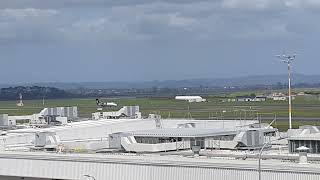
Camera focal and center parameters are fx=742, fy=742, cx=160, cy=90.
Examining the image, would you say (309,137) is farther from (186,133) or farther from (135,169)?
(135,169)

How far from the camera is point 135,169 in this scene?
181 ft

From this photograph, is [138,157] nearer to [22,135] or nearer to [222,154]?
[222,154]

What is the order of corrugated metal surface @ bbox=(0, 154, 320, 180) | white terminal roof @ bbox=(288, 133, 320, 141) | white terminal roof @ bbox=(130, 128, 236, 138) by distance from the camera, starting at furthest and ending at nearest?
white terminal roof @ bbox=(130, 128, 236, 138), white terminal roof @ bbox=(288, 133, 320, 141), corrugated metal surface @ bbox=(0, 154, 320, 180)

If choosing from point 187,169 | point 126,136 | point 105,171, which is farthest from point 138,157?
point 126,136

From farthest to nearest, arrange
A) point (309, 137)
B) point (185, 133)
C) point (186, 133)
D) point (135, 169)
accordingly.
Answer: point (185, 133) < point (186, 133) < point (309, 137) < point (135, 169)

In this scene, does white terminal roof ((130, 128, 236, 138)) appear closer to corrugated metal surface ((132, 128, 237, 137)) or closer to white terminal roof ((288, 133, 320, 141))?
corrugated metal surface ((132, 128, 237, 137))

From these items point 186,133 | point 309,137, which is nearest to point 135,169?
point 309,137

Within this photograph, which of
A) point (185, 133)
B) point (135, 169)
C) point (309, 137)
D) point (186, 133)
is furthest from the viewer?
point (185, 133)

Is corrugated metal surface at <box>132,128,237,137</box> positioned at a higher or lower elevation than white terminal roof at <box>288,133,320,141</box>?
lower

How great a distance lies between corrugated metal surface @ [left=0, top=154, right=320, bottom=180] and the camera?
48.6 m

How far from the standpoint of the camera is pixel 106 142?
7338cm

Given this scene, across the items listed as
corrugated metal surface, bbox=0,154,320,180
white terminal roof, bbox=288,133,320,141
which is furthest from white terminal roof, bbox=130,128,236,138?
corrugated metal surface, bbox=0,154,320,180

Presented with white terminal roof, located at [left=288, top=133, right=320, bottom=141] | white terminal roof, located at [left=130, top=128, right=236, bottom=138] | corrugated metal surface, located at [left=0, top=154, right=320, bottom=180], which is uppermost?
white terminal roof, located at [left=288, top=133, right=320, bottom=141]

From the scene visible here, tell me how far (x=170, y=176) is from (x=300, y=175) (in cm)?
1026
